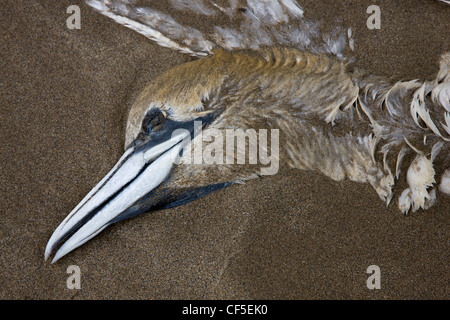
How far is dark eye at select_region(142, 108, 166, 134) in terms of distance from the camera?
2141 mm

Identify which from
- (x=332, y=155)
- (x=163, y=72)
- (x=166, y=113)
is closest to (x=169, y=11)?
(x=163, y=72)

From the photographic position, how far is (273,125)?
7.27 ft

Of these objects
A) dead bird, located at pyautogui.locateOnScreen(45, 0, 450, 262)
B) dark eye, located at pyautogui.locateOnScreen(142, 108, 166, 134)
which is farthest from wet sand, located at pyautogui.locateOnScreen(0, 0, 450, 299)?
dark eye, located at pyautogui.locateOnScreen(142, 108, 166, 134)

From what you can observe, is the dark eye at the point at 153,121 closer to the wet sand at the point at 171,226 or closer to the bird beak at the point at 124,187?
the bird beak at the point at 124,187

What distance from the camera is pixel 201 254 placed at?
2270 mm

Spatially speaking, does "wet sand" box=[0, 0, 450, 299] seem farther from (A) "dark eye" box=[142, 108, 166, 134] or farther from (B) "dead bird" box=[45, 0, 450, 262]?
(A) "dark eye" box=[142, 108, 166, 134]

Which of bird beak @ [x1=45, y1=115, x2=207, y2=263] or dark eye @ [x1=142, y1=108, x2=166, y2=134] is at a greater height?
dark eye @ [x1=142, y1=108, x2=166, y2=134]

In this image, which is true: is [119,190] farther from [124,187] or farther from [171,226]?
[171,226]

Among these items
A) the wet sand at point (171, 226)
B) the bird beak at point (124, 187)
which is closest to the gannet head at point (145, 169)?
the bird beak at point (124, 187)

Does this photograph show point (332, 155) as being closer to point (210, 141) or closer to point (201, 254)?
point (210, 141)

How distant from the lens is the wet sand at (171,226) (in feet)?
7.38

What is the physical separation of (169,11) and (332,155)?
4.00ft

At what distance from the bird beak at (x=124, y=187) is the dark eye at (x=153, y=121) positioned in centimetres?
5

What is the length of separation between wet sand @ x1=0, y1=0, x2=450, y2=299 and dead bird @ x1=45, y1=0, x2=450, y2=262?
99 millimetres
